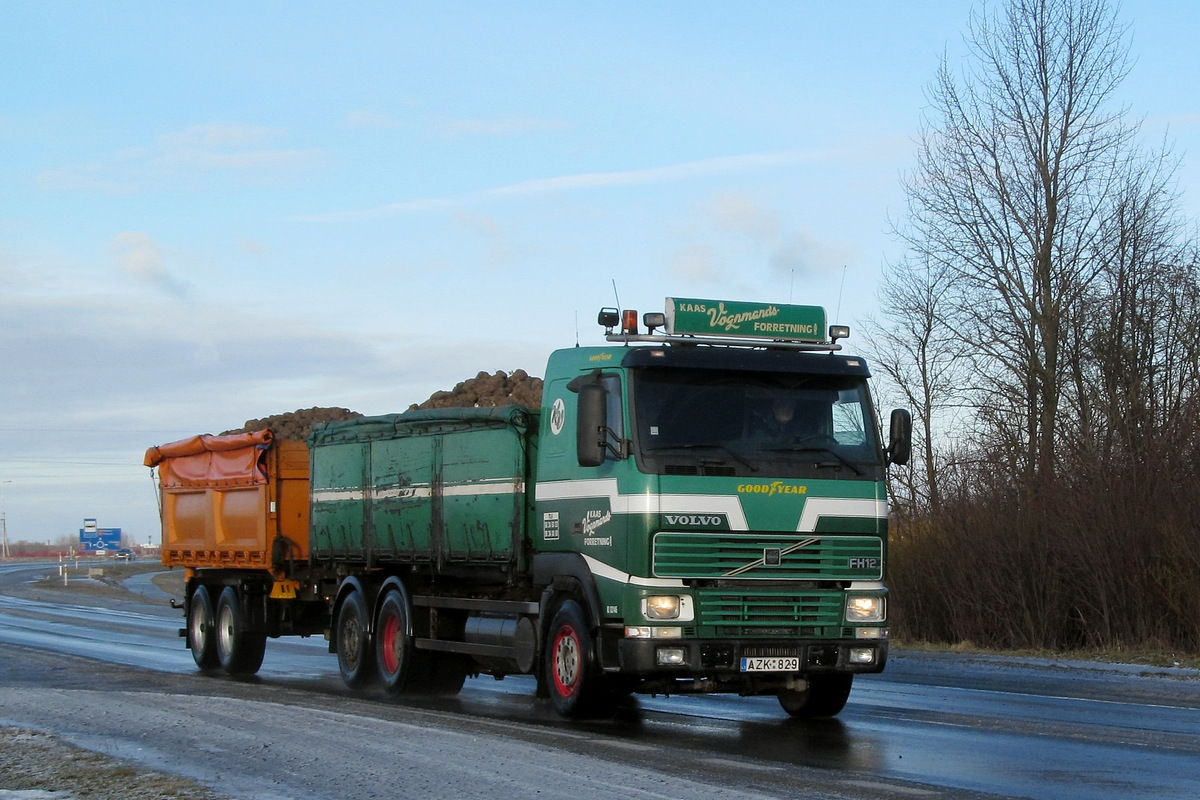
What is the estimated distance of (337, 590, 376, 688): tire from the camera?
53.7 feet

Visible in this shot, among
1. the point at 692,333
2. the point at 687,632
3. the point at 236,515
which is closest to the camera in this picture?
the point at 687,632

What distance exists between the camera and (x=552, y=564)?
42.6ft

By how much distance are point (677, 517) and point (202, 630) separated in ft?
34.7

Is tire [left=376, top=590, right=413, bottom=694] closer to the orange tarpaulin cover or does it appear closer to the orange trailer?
the orange trailer

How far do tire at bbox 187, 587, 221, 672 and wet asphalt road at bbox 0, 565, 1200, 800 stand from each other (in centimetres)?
122

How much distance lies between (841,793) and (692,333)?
16.6 feet

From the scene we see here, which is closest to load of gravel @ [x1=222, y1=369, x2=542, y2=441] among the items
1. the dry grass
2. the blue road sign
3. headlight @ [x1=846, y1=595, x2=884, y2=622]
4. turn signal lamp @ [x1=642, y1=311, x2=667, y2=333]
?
turn signal lamp @ [x1=642, y1=311, x2=667, y2=333]

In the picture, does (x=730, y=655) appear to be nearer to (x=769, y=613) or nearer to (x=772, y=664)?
(x=772, y=664)

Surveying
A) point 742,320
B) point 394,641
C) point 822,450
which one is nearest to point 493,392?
point 394,641

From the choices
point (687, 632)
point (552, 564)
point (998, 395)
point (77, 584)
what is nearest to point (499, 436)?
point (552, 564)

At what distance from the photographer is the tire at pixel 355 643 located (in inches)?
645

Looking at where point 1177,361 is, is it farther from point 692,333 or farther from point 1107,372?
point 692,333

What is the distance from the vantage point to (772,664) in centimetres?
1194

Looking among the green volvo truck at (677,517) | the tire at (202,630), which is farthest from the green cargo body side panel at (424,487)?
the tire at (202,630)
